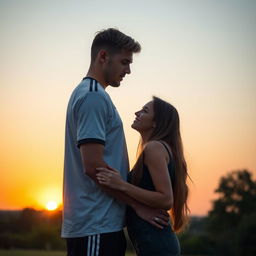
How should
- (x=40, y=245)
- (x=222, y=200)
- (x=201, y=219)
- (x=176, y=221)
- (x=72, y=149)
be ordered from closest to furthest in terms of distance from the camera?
(x=72, y=149) → (x=176, y=221) → (x=40, y=245) → (x=222, y=200) → (x=201, y=219)

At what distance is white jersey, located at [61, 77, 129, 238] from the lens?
3.85 meters

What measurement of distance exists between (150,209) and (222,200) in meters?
66.1

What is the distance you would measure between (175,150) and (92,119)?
2.50 feet

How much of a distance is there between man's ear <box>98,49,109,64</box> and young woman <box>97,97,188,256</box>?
576 mm

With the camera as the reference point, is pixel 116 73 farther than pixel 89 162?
Yes

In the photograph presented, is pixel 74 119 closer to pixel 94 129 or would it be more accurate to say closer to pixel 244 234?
pixel 94 129

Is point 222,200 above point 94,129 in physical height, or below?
above

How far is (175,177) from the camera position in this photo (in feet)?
13.8

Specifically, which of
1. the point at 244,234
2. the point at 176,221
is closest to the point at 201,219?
the point at 244,234

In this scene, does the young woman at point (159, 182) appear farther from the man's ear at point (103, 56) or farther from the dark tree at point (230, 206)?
the dark tree at point (230, 206)

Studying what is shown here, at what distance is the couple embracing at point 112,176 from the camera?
3857 millimetres

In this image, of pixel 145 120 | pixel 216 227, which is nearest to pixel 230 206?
pixel 216 227

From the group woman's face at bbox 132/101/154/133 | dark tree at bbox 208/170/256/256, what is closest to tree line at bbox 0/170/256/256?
dark tree at bbox 208/170/256/256

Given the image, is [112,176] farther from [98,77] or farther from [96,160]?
[98,77]
